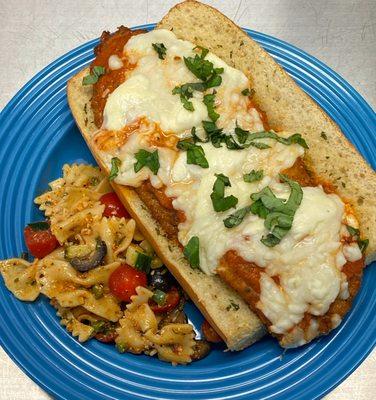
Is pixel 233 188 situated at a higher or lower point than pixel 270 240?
higher

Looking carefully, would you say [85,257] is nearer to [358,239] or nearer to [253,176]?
[253,176]

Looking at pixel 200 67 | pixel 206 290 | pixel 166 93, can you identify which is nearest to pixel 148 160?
pixel 166 93

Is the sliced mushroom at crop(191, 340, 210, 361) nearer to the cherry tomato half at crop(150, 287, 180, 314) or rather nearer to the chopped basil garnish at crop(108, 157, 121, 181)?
the cherry tomato half at crop(150, 287, 180, 314)

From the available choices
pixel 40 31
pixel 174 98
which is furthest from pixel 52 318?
pixel 40 31

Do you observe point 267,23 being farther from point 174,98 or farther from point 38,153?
point 38,153

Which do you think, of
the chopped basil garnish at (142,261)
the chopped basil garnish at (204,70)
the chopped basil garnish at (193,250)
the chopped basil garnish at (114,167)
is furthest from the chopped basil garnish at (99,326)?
the chopped basil garnish at (204,70)

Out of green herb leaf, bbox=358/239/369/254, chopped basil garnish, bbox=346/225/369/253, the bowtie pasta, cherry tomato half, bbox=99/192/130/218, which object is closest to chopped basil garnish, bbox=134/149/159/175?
the bowtie pasta
